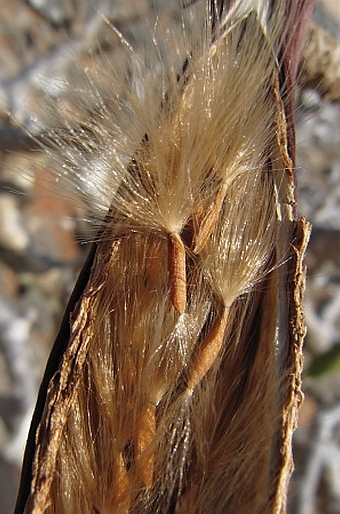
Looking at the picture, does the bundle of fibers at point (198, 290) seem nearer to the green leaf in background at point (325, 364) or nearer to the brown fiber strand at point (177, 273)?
the brown fiber strand at point (177, 273)

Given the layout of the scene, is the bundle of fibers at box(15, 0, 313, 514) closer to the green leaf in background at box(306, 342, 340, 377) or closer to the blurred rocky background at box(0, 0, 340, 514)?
the green leaf in background at box(306, 342, 340, 377)

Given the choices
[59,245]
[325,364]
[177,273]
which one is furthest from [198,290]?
[59,245]

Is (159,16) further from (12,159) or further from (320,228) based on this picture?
(320,228)

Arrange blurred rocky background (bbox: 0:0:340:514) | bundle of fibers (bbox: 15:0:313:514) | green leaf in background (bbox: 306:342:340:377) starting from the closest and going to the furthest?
bundle of fibers (bbox: 15:0:313:514)
green leaf in background (bbox: 306:342:340:377)
blurred rocky background (bbox: 0:0:340:514)

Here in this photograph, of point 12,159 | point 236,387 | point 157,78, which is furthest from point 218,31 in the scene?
point 12,159

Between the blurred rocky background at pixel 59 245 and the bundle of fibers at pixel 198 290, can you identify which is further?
the blurred rocky background at pixel 59 245

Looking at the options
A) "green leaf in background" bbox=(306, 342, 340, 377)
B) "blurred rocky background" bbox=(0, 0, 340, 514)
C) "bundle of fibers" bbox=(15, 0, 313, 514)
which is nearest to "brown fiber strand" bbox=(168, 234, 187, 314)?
"bundle of fibers" bbox=(15, 0, 313, 514)

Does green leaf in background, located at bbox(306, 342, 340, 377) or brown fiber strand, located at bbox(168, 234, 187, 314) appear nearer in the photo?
brown fiber strand, located at bbox(168, 234, 187, 314)

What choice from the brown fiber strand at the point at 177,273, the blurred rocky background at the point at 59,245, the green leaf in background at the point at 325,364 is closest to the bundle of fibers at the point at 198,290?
the brown fiber strand at the point at 177,273
